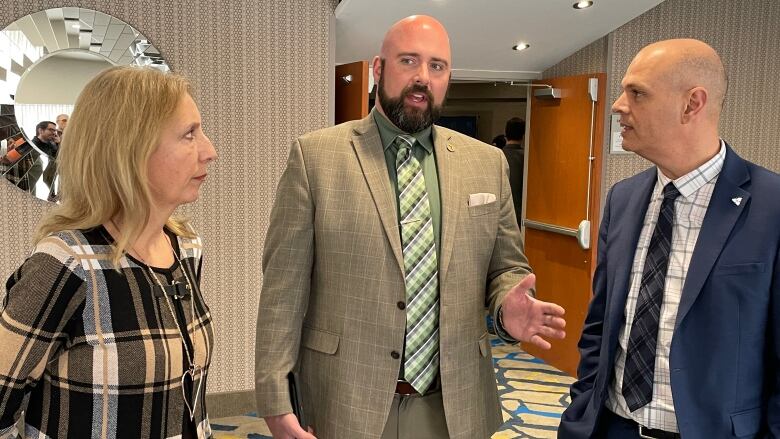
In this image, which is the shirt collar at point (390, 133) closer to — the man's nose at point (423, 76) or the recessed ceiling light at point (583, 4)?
the man's nose at point (423, 76)

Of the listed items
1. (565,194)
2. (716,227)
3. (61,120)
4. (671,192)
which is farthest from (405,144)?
(565,194)

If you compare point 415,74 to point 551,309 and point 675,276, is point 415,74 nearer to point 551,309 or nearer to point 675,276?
point 551,309

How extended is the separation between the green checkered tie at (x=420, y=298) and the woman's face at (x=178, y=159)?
2.20 ft

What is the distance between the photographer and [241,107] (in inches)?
167

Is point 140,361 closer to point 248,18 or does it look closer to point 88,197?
point 88,197

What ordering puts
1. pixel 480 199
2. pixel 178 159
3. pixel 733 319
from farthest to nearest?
1. pixel 480 199
2. pixel 733 319
3. pixel 178 159

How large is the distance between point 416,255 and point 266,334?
0.46 metres

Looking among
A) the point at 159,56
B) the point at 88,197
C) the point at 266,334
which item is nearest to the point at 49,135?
the point at 159,56

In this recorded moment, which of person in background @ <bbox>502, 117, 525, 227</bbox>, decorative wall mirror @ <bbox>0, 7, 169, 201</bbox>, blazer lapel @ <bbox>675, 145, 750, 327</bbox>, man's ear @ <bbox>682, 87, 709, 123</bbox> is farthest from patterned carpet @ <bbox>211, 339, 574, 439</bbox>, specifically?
man's ear @ <bbox>682, 87, 709, 123</bbox>

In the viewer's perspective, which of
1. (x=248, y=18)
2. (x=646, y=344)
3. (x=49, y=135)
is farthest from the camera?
(x=248, y=18)

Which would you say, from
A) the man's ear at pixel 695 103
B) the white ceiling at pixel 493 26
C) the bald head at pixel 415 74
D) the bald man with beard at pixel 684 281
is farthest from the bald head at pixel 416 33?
the white ceiling at pixel 493 26

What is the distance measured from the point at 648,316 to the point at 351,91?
114 inches

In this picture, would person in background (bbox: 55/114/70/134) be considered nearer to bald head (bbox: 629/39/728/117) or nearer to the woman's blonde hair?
the woman's blonde hair

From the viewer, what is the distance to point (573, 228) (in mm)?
5359
